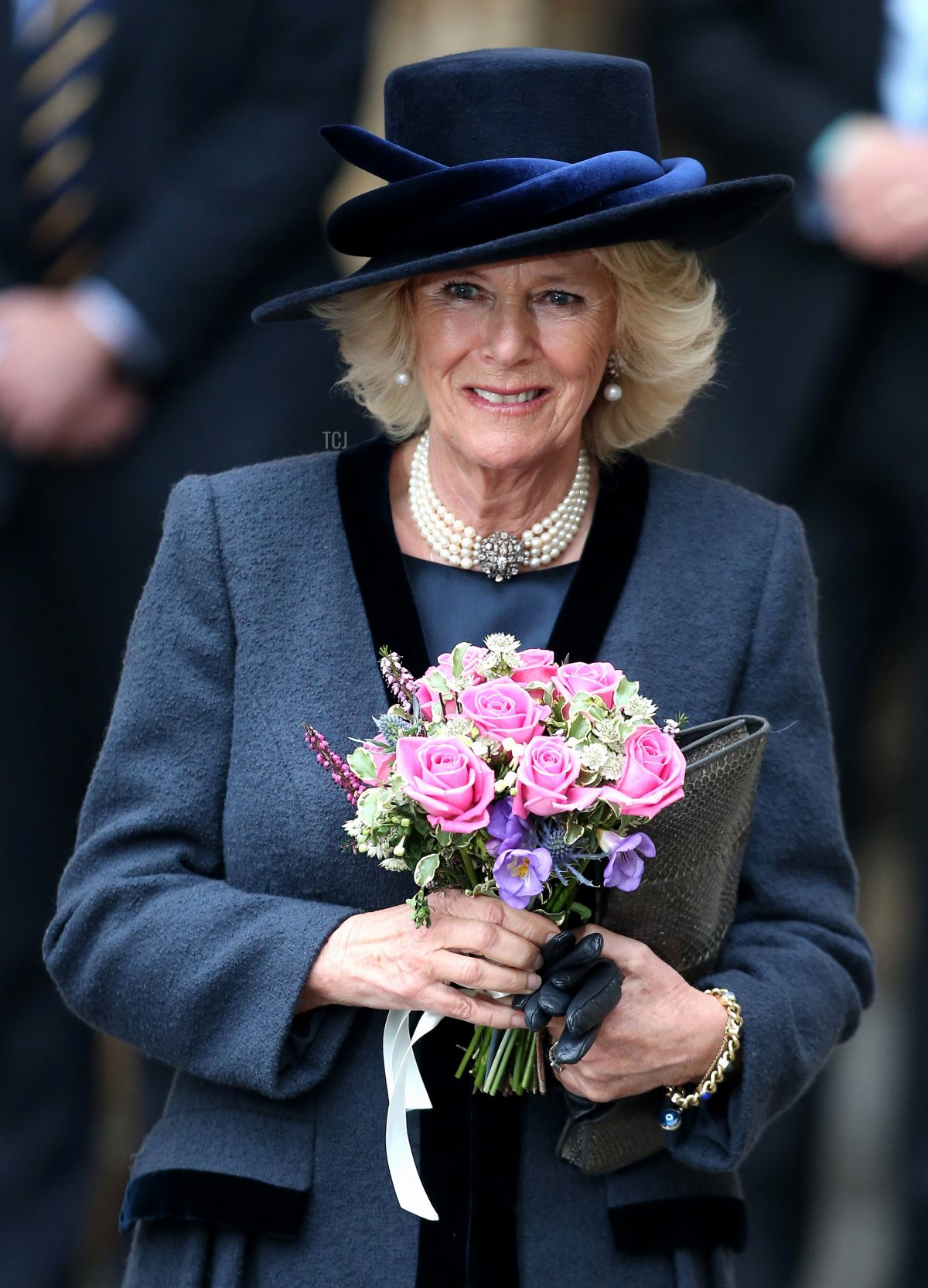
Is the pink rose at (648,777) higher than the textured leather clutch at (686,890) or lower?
higher

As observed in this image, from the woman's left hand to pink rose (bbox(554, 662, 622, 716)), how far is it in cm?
29

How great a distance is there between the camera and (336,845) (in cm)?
222

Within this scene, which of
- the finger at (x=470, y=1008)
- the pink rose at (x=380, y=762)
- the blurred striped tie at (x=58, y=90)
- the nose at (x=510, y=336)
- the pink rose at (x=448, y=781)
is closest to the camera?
the pink rose at (x=448, y=781)

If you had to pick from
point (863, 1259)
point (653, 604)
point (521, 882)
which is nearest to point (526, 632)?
point (653, 604)

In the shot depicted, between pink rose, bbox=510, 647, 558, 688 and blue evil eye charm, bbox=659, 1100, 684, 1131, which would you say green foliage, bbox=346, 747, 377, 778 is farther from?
blue evil eye charm, bbox=659, 1100, 684, 1131

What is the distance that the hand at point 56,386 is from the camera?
3738 mm

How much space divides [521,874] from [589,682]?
0.21 metres

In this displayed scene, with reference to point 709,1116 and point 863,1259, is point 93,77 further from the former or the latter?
point 863,1259

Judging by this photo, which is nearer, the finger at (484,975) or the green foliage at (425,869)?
the green foliage at (425,869)

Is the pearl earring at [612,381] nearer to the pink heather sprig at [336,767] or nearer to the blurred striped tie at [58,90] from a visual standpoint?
the pink heather sprig at [336,767]

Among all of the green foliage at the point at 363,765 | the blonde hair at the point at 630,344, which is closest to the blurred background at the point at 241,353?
the blonde hair at the point at 630,344

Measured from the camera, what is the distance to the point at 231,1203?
2.17 metres

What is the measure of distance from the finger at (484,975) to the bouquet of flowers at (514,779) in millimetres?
65

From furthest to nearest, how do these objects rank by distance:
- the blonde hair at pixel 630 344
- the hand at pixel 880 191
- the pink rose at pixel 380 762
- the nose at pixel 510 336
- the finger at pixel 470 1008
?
the hand at pixel 880 191, the blonde hair at pixel 630 344, the nose at pixel 510 336, the finger at pixel 470 1008, the pink rose at pixel 380 762
